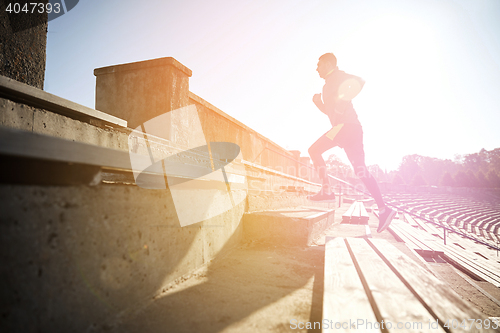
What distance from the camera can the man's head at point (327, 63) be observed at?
396cm

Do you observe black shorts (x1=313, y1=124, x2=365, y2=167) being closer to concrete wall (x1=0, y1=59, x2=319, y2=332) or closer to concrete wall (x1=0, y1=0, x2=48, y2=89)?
concrete wall (x1=0, y1=59, x2=319, y2=332)

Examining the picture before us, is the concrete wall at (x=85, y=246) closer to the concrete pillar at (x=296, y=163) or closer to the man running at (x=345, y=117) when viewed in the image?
the man running at (x=345, y=117)

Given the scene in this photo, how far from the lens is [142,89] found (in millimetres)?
3250

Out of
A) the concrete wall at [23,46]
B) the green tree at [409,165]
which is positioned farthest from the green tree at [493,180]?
the concrete wall at [23,46]

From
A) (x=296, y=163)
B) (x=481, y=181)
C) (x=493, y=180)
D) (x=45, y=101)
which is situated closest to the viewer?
(x=45, y=101)

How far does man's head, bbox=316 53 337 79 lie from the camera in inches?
156

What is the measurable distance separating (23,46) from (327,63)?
13.0 feet

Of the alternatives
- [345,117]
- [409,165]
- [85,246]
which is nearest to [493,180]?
[409,165]

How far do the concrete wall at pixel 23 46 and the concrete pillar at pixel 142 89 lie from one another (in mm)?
852

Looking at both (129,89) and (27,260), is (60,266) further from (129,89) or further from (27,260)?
(129,89)

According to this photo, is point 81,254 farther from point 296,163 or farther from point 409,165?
point 409,165

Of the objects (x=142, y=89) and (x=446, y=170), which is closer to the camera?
(x=142, y=89)

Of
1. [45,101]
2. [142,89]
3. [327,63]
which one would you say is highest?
[327,63]

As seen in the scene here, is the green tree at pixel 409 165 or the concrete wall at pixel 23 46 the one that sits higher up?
the green tree at pixel 409 165
